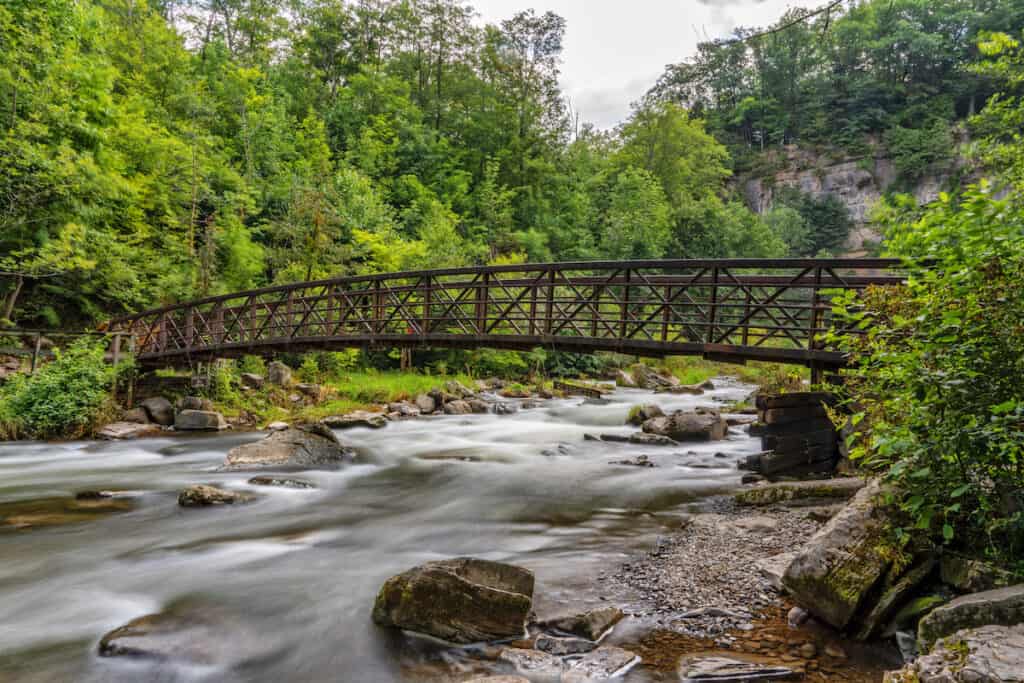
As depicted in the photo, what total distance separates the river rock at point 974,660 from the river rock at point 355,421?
13904 millimetres

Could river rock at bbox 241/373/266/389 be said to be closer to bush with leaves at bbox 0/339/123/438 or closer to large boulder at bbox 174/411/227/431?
large boulder at bbox 174/411/227/431

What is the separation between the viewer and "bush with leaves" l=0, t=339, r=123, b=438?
12.3 m

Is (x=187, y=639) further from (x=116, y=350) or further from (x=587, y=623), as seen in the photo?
(x=116, y=350)

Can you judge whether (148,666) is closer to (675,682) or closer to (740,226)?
(675,682)

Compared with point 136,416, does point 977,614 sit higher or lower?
higher

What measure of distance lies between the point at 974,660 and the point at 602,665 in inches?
80.1

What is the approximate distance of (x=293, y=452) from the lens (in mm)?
10766

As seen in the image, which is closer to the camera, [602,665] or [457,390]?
[602,665]

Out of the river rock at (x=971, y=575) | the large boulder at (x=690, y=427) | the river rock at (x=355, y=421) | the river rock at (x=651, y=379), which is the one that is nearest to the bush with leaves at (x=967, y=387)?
the river rock at (x=971, y=575)

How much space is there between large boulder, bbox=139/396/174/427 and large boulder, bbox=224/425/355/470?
16.9 feet

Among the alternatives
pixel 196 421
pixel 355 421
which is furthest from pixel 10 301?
pixel 355 421

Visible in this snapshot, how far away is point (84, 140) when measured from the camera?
653 inches

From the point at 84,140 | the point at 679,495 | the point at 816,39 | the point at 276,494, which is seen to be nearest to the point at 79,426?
→ the point at 276,494

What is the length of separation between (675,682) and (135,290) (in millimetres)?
19844
